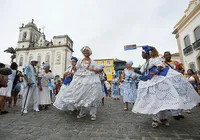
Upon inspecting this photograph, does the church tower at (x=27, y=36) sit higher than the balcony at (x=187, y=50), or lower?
higher

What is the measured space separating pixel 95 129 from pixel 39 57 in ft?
153

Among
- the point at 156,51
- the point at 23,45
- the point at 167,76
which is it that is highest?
the point at 23,45

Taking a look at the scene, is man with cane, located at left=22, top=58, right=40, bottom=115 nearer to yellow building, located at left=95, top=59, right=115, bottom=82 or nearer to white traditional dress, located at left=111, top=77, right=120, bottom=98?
white traditional dress, located at left=111, top=77, right=120, bottom=98

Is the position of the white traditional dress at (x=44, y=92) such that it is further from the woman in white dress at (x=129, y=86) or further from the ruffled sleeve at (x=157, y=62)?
the ruffled sleeve at (x=157, y=62)

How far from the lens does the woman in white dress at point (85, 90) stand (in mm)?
3199

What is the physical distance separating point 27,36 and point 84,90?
174ft

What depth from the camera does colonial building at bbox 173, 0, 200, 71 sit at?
44.0 ft

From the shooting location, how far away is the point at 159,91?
101 inches

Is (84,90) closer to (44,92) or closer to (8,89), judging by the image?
(44,92)

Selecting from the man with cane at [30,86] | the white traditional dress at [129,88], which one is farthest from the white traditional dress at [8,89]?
the white traditional dress at [129,88]

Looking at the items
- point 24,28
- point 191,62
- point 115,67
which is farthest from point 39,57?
point 191,62

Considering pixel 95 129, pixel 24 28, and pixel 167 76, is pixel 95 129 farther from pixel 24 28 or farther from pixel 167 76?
pixel 24 28

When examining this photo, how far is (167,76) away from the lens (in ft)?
8.73

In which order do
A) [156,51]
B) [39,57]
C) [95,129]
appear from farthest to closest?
[39,57] → [156,51] → [95,129]
